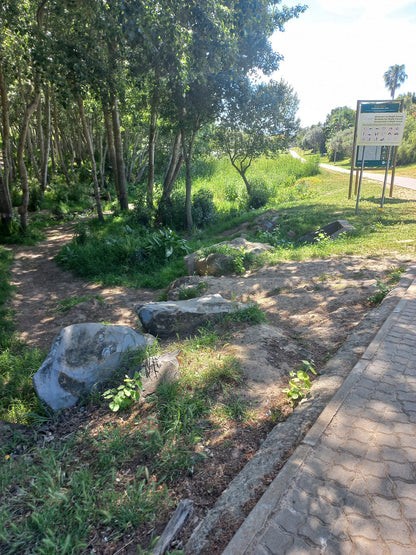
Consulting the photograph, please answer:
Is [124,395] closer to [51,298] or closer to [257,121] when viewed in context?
[51,298]

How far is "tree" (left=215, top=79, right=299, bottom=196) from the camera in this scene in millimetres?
12648

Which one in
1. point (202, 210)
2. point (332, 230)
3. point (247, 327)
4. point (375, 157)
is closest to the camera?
point (247, 327)

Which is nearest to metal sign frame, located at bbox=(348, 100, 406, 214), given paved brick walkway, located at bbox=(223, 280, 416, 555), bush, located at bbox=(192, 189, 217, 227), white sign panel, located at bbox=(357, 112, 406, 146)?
white sign panel, located at bbox=(357, 112, 406, 146)

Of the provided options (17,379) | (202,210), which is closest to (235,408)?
(17,379)

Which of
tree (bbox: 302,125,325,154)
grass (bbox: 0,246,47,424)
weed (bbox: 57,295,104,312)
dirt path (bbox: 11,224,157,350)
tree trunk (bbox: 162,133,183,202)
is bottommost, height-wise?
dirt path (bbox: 11,224,157,350)

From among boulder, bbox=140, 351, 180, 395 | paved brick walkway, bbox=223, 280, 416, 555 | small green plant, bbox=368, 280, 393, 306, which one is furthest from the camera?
small green plant, bbox=368, 280, 393, 306

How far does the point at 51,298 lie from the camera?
728 centimetres

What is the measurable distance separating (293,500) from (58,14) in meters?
11.6

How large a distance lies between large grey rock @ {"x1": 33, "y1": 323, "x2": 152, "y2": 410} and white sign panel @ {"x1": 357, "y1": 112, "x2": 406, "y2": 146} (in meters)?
10.7

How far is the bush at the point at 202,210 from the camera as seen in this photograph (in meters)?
14.4

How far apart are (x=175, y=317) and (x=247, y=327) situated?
2.92ft

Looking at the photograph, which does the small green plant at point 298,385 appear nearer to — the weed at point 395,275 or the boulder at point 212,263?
the weed at point 395,275

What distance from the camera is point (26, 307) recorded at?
6703 mm

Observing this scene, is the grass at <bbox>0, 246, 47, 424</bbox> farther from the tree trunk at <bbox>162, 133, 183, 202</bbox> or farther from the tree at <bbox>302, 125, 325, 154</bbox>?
the tree at <bbox>302, 125, 325, 154</bbox>
